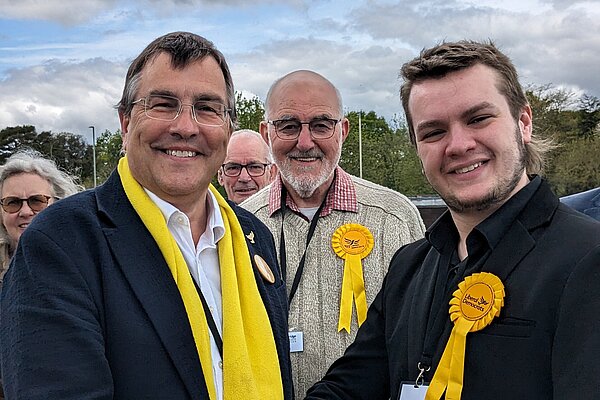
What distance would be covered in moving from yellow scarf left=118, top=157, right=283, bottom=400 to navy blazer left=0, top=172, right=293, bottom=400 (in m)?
0.03

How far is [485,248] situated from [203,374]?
0.92m

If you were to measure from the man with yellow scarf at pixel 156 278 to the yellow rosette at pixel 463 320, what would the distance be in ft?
1.95

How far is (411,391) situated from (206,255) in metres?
0.82

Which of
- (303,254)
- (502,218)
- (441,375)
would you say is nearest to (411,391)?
(441,375)

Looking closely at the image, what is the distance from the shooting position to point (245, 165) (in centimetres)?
539

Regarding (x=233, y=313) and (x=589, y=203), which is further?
(x=589, y=203)

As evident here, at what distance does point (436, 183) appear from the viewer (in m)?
2.24

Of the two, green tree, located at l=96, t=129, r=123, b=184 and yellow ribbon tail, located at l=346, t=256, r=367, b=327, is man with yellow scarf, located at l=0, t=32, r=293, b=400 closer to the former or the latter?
yellow ribbon tail, located at l=346, t=256, r=367, b=327

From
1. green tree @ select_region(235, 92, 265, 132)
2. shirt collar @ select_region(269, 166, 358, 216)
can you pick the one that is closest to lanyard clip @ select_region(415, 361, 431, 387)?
shirt collar @ select_region(269, 166, 358, 216)

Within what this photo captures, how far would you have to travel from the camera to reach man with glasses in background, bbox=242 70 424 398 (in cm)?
324

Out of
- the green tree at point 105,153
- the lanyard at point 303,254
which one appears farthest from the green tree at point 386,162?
the lanyard at point 303,254

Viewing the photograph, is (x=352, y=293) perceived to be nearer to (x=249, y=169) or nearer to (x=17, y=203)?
(x=17, y=203)

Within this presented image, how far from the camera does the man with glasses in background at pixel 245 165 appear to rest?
536 cm

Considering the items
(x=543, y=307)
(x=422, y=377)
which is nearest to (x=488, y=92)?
(x=543, y=307)
